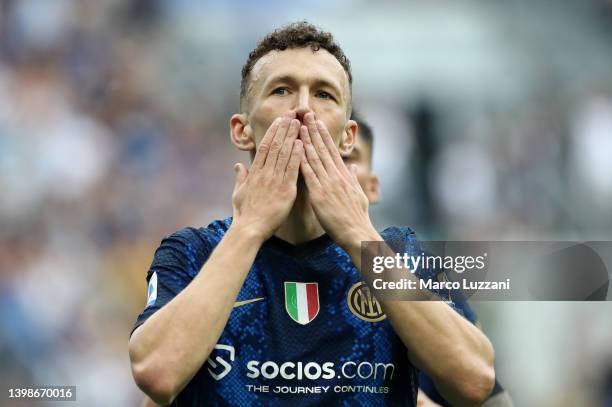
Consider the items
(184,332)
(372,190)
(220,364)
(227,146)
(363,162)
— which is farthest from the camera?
(227,146)

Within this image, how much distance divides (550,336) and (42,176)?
203 inches

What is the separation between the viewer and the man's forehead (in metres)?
3.18

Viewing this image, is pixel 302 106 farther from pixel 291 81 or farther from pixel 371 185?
pixel 371 185

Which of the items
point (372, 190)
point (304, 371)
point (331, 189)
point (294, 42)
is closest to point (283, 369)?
point (304, 371)

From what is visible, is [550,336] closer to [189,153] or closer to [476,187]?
[476,187]

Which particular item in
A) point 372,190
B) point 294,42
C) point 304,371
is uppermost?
point 372,190

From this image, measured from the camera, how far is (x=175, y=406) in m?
2.92

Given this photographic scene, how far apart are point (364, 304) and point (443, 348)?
0.40m

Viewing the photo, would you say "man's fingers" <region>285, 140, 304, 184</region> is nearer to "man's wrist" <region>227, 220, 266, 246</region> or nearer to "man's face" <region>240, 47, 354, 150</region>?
"man's face" <region>240, 47, 354, 150</region>

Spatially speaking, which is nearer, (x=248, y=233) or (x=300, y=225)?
(x=248, y=233)

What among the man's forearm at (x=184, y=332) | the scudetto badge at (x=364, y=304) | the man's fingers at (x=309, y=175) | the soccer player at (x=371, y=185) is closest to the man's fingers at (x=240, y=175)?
the man's fingers at (x=309, y=175)

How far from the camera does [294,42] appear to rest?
3.29m

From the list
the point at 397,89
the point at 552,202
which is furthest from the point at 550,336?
the point at 397,89

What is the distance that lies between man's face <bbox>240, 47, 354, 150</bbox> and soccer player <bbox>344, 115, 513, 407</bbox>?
1.04m
